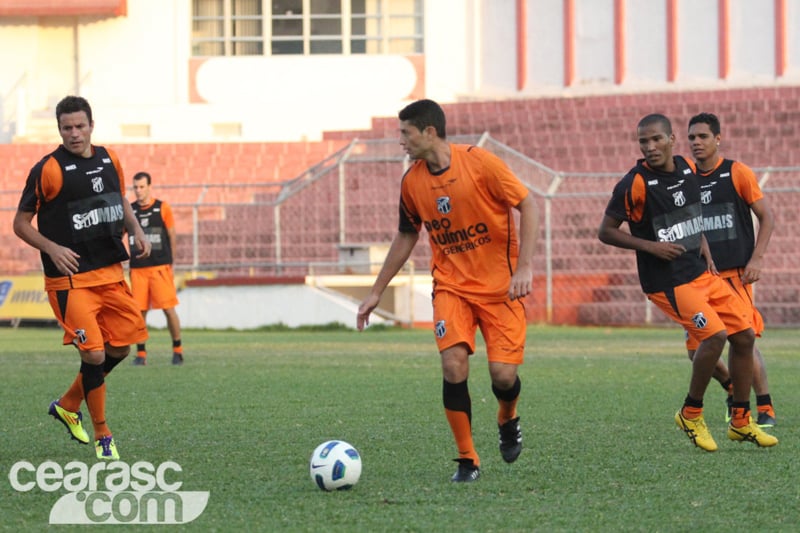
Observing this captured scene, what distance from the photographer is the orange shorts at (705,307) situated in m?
8.55

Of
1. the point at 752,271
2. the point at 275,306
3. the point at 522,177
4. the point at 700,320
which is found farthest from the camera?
the point at 522,177

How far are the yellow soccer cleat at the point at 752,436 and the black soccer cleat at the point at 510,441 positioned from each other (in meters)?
1.69

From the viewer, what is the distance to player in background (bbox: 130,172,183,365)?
1619 cm

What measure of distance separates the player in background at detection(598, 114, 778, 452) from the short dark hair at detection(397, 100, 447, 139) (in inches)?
65.0

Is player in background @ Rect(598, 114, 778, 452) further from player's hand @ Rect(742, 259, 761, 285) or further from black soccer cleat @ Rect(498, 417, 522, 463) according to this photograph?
black soccer cleat @ Rect(498, 417, 522, 463)

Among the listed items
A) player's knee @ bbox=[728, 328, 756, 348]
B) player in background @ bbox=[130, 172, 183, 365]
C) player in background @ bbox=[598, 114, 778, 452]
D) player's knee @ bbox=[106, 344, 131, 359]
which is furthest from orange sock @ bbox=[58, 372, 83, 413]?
player in background @ bbox=[130, 172, 183, 365]

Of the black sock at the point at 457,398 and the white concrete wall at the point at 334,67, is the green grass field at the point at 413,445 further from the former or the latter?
the white concrete wall at the point at 334,67

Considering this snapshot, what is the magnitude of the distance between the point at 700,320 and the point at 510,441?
1593 millimetres

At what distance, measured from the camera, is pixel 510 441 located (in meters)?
7.70

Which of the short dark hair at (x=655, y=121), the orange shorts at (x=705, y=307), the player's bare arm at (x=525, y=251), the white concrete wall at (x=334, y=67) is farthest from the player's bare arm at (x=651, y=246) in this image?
the white concrete wall at (x=334, y=67)

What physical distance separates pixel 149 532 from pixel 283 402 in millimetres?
5564

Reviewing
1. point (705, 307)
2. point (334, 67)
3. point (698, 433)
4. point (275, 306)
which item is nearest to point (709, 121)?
point (705, 307)

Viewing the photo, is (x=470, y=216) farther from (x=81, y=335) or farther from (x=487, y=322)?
(x=81, y=335)

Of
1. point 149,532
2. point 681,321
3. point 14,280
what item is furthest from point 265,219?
point 149,532
